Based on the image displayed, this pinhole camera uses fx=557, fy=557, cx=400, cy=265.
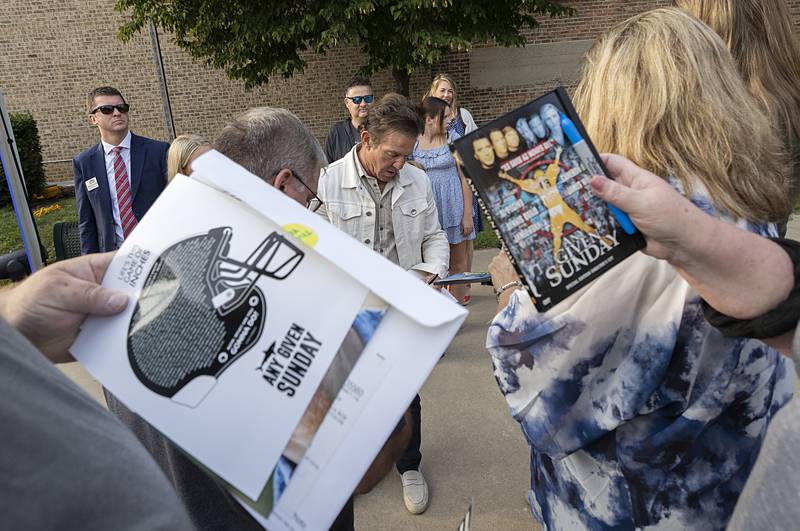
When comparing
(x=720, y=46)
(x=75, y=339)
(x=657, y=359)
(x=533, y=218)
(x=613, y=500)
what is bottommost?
(x=613, y=500)

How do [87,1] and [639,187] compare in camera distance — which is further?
[87,1]

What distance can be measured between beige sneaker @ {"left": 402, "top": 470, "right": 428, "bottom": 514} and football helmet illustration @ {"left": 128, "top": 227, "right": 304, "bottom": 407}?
7.68 ft

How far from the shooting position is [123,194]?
4418 mm

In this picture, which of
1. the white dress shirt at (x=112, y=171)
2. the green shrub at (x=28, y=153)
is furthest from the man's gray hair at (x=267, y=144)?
the green shrub at (x=28, y=153)

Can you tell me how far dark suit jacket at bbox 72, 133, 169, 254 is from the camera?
4371 millimetres

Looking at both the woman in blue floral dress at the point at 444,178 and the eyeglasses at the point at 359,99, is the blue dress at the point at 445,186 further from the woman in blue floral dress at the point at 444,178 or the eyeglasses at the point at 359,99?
the eyeglasses at the point at 359,99

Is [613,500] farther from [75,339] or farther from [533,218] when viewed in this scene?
[75,339]

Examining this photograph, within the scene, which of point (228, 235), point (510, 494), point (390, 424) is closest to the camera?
point (390, 424)

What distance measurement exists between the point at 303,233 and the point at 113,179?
4.29 metres

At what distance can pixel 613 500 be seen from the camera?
55.4 inches

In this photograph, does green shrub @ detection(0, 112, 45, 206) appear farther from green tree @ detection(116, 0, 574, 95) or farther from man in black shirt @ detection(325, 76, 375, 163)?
man in black shirt @ detection(325, 76, 375, 163)

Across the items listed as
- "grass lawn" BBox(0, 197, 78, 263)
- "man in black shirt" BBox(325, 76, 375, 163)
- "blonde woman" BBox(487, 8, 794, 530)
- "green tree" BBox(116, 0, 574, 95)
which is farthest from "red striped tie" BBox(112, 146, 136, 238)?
"green tree" BBox(116, 0, 574, 95)

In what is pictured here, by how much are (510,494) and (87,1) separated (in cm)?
1585

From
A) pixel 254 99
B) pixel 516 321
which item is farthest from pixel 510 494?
pixel 254 99
